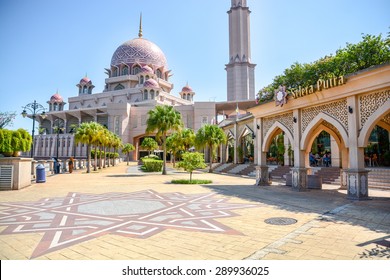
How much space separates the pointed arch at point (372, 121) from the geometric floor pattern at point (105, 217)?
5351 mm

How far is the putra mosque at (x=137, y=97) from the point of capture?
61.2m

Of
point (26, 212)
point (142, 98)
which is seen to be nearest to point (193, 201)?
point (26, 212)

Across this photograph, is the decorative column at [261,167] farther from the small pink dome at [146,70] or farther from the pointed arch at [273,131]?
the small pink dome at [146,70]

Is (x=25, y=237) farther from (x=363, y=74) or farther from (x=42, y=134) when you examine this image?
(x=42, y=134)

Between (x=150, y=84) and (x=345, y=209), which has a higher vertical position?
(x=150, y=84)

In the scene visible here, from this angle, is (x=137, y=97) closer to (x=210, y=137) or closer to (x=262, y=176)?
(x=210, y=137)

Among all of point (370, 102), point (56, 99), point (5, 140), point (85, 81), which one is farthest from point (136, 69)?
point (370, 102)

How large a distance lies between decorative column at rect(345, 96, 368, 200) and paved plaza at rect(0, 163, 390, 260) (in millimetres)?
656

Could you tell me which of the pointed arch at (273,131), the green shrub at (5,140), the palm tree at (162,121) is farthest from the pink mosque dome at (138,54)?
the pointed arch at (273,131)

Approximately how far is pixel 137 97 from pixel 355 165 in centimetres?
6209

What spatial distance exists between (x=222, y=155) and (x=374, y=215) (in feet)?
102

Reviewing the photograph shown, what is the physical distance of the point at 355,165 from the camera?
1042 centimetres

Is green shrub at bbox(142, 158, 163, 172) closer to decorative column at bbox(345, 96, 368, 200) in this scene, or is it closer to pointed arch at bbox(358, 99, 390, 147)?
decorative column at bbox(345, 96, 368, 200)

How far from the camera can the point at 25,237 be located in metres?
5.45
